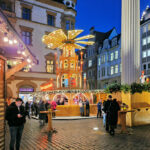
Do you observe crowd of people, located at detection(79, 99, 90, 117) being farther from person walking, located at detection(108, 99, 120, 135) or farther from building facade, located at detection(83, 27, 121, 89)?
building facade, located at detection(83, 27, 121, 89)

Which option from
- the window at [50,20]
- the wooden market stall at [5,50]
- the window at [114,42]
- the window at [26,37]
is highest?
the window at [50,20]

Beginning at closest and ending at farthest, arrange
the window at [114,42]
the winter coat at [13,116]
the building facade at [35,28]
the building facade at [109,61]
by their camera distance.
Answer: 1. the winter coat at [13,116]
2. the building facade at [35,28]
3. the building facade at [109,61]
4. the window at [114,42]

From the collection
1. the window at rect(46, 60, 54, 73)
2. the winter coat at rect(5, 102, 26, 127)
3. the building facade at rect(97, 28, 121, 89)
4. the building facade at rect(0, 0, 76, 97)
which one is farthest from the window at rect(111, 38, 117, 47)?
the winter coat at rect(5, 102, 26, 127)

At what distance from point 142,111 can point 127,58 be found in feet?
11.7

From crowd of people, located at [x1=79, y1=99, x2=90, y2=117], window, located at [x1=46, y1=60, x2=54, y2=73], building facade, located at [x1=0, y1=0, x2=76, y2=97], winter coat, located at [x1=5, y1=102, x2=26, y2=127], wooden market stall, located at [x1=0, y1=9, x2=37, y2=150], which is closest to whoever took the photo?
wooden market stall, located at [x1=0, y1=9, x2=37, y2=150]

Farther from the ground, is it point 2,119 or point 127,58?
point 127,58

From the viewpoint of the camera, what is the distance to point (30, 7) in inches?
1204

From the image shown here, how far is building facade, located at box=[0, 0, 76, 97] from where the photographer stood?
28.5m

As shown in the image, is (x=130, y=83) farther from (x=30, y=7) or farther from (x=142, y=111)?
(x=30, y=7)

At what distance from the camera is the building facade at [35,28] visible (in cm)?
2847

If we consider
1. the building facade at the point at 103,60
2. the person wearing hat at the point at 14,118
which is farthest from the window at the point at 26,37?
the person wearing hat at the point at 14,118

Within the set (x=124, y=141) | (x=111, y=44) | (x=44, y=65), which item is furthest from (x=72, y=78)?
(x=111, y=44)

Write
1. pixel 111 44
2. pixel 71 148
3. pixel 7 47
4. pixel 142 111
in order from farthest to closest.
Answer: pixel 111 44 < pixel 142 111 < pixel 7 47 < pixel 71 148

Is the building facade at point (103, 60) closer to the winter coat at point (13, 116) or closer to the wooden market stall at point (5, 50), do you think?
the wooden market stall at point (5, 50)
